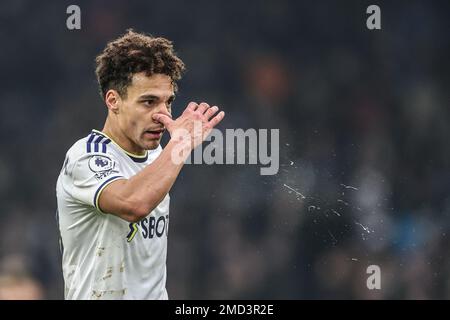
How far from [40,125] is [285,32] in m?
3.11

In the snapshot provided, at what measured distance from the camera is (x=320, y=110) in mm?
9359

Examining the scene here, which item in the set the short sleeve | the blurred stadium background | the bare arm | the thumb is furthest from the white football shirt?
the blurred stadium background

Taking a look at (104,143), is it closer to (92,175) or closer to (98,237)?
(92,175)

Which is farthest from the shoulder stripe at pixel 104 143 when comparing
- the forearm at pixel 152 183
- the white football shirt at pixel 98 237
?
the forearm at pixel 152 183

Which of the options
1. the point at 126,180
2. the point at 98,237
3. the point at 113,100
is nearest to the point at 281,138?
the point at 113,100

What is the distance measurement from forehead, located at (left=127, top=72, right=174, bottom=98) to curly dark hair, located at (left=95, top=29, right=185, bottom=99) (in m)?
0.02

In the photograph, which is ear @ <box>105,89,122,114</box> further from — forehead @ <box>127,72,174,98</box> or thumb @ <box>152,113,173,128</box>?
thumb @ <box>152,113,173,128</box>

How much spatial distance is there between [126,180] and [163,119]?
1.38 feet

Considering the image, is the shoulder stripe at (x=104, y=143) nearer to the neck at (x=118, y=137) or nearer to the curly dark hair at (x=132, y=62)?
the neck at (x=118, y=137)

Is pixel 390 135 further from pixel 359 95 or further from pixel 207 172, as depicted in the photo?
pixel 207 172

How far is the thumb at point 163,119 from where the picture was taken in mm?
4141

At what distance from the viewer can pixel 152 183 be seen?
3.82 m

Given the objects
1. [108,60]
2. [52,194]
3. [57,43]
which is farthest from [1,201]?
[108,60]

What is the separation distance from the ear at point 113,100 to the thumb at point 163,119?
0.25 m
